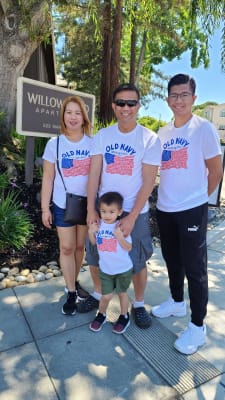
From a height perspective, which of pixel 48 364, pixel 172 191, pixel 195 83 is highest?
pixel 195 83

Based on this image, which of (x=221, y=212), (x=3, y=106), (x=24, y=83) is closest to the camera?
(x=24, y=83)

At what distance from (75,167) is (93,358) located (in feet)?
4.53

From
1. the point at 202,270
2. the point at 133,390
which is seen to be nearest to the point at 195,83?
the point at 202,270

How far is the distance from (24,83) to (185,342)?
3.69 metres

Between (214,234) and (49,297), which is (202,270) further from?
(214,234)

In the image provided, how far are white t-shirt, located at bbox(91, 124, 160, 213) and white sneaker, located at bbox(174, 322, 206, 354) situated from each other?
3.32ft

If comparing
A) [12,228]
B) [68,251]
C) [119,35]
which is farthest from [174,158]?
[119,35]

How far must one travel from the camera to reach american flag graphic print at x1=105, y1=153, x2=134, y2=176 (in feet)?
7.41

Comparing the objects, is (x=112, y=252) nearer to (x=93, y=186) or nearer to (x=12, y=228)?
(x=93, y=186)

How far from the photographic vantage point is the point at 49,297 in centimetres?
300

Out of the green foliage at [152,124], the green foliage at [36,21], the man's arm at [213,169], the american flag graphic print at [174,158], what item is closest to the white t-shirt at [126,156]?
the american flag graphic print at [174,158]

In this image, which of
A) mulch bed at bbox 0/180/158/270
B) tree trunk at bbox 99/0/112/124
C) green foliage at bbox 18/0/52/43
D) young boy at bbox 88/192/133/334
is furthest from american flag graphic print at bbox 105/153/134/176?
tree trunk at bbox 99/0/112/124

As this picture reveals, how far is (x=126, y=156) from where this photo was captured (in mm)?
2260

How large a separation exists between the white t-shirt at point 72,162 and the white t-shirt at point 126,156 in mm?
177
